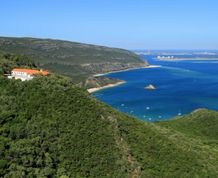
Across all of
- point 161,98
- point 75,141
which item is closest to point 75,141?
point 75,141

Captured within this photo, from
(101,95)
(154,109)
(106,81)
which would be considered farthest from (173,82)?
(154,109)

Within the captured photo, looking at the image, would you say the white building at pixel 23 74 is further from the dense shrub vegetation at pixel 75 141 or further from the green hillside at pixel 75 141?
the dense shrub vegetation at pixel 75 141

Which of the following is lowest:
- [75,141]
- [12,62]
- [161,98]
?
[161,98]

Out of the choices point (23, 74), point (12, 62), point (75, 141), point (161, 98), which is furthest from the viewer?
point (161, 98)

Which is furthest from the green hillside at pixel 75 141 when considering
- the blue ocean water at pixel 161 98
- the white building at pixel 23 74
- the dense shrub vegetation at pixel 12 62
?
the blue ocean water at pixel 161 98

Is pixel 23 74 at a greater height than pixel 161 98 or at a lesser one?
greater

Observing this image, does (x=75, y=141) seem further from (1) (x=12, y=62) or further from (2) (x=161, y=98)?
(2) (x=161, y=98)

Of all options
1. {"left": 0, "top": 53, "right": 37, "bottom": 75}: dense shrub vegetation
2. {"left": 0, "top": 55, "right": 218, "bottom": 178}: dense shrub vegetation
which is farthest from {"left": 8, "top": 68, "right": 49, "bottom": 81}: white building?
{"left": 0, "top": 53, "right": 37, "bottom": 75}: dense shrub vegetation

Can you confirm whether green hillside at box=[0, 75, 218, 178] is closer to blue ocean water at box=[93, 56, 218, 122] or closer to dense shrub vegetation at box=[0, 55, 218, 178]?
dense shrub vegetation at box=[0, 55, 218, 178]

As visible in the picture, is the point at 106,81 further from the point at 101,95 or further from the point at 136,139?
the point at 136,139
